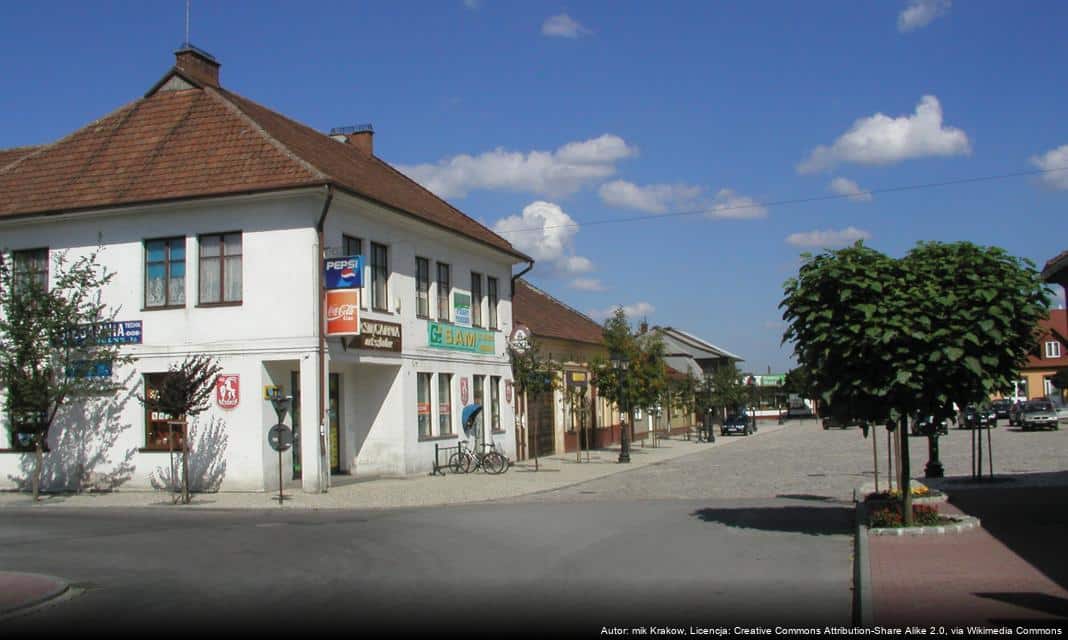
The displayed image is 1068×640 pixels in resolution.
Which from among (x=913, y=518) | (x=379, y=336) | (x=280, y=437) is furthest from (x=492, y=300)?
(x=913, y=518)

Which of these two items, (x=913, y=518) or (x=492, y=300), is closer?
(x=913, y=518)

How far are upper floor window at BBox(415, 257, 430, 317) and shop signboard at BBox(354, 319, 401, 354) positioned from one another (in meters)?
1.97

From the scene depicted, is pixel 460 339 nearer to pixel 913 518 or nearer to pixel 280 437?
pixel 280 437

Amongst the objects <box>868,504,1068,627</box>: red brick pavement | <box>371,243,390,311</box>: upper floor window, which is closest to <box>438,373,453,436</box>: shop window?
<box>371,243,390,311</box>: upper floor window

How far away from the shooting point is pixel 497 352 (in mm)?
33719

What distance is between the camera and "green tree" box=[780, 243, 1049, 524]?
12.8 meters

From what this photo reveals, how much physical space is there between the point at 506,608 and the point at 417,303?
19466 mm

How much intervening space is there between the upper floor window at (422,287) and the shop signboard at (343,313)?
4.96 m

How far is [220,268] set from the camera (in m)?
24.0

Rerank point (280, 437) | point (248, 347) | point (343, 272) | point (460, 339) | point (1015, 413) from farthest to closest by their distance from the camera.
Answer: point (1015, 413)
point (460, 339)
point (248, 347)
point (343, 272)
point (280, 437)

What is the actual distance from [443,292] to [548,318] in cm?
1355

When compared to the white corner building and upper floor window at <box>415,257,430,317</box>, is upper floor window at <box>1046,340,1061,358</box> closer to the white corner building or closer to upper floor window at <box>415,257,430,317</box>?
the white corner building

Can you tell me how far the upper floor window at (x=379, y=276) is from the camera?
85.3 ft

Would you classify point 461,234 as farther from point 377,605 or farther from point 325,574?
point 377,605
